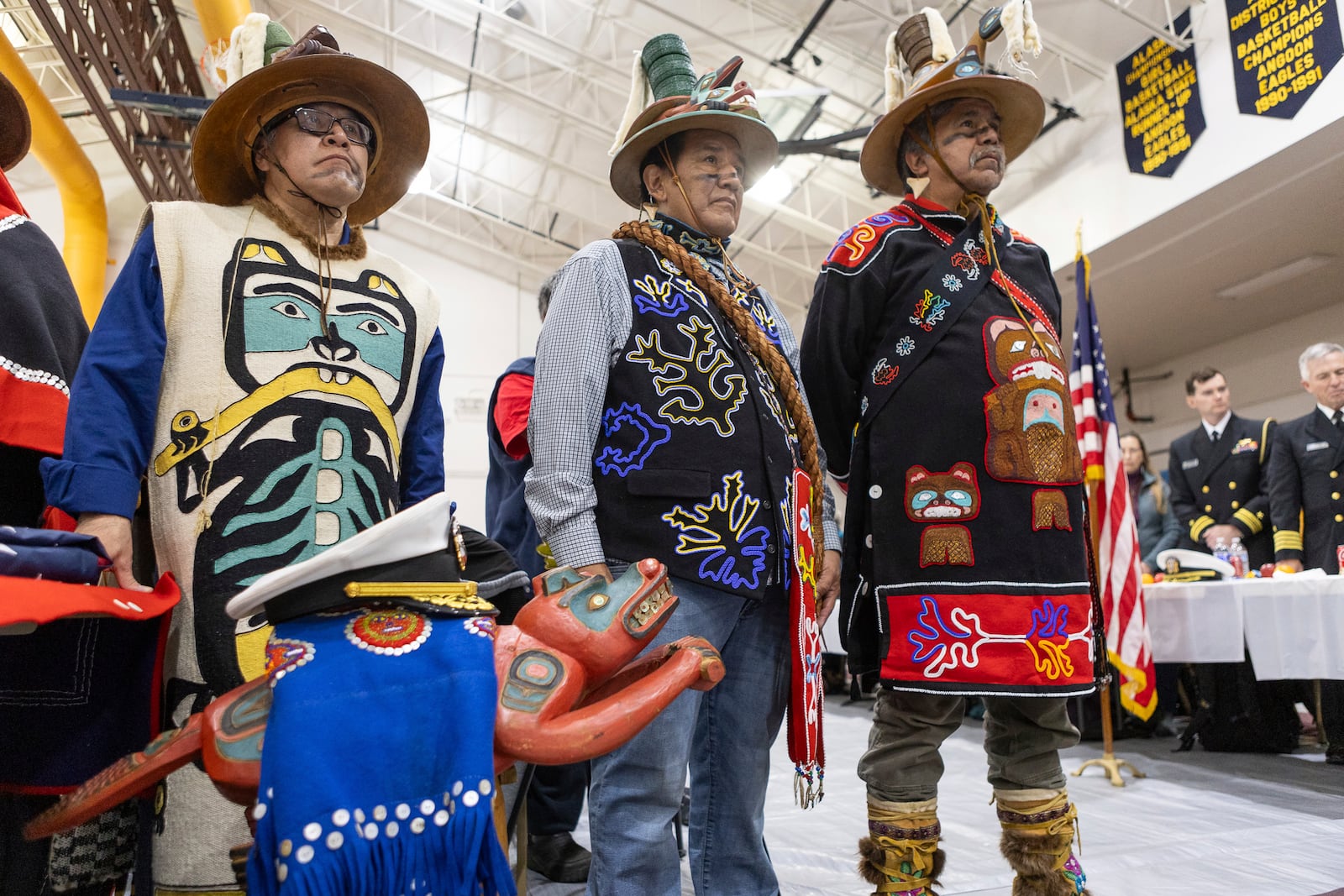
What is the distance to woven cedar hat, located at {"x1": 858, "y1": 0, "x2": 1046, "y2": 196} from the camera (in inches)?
76.8

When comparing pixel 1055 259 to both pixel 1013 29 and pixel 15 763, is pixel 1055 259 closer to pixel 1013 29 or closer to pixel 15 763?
pixel 1013 29

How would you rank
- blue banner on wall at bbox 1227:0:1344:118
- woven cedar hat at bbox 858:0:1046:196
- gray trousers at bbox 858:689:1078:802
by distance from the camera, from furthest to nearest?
blue banner on wall at bbox 1227:0:1344:118 < woven cedar hat at bbox 858:0:1046:196 < gray trousers at bbox 858:689:1078:802

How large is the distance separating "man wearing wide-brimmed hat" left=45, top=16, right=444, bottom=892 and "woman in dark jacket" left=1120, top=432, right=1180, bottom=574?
482 centimetres

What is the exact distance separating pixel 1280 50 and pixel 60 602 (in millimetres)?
6570

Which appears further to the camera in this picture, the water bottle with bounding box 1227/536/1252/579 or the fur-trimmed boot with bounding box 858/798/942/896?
the water bottle with bounding box 1227/536/1252/579

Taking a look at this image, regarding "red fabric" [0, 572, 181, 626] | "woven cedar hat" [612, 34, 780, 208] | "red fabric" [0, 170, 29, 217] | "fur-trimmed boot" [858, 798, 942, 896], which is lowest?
"fur-trimmed boot" [858, 798, 942, 896]

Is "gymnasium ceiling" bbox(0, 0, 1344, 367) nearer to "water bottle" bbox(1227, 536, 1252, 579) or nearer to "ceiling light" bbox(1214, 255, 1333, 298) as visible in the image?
"ceiling light" bbox(1214, 255, 1333, 298)

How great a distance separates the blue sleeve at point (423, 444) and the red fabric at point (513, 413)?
83cm

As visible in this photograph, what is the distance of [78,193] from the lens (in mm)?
7301

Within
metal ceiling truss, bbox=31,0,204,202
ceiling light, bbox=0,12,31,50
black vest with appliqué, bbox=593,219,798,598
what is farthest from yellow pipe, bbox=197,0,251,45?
black vest with appliqué, bbox=593,219,798,598

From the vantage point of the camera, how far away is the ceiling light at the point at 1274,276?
7652 mm

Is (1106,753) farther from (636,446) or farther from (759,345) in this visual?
(636,446)

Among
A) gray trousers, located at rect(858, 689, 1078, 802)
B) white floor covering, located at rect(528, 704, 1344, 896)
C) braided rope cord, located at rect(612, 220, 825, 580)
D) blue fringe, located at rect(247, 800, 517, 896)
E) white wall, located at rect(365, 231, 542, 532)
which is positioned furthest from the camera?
white wall, located at rect(365, 231, 542, 532)

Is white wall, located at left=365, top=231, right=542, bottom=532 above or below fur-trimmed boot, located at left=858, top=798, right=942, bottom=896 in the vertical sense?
above
